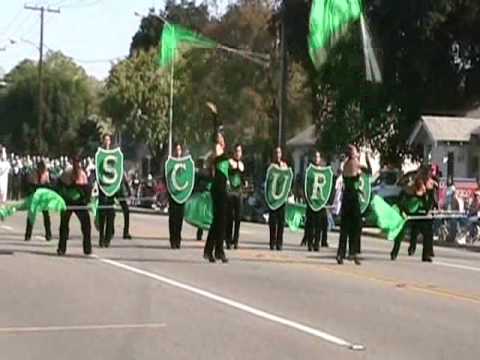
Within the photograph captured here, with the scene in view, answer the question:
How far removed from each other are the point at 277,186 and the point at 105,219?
12.6 ft

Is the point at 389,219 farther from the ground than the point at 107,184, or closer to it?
closer to it

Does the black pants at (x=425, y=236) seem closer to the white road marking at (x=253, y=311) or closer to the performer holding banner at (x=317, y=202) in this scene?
the performer holding banner at (x=317, y=202)

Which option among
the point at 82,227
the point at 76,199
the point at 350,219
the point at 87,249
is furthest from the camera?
the point at 87,249

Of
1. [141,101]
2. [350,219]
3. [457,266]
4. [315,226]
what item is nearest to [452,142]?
[315,226]

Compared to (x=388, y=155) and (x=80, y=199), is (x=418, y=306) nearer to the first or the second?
(x=80, y=199)

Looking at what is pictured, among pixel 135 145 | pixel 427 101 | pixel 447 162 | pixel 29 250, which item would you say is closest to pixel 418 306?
pixel 29 250

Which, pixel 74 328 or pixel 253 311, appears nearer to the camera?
pixel 74 328

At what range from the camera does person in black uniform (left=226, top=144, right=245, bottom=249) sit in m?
21.1

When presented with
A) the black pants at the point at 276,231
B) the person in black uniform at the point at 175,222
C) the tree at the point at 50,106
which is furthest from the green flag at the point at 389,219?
the tree at the point at 50,106

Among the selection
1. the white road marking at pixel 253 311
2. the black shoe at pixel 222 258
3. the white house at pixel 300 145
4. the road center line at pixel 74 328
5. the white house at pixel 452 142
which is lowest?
the road center line at pixel 74 328

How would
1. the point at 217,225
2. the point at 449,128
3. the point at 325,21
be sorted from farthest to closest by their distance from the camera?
the point at 449,128, the point at 325,21, the point at 217,225

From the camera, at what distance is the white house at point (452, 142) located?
147ft

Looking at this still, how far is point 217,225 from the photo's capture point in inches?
750

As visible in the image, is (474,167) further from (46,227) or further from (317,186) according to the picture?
(46,227)
